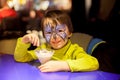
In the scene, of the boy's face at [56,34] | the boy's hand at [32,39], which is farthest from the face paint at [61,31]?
the boy's hand at [32,39]

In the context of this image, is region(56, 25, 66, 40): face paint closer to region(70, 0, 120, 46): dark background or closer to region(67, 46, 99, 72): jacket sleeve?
region(67, 46, 99, 72): jacket sleeve

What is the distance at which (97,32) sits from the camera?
2295 millimetres

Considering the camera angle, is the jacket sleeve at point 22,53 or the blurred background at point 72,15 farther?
the blurred background at point 72,15

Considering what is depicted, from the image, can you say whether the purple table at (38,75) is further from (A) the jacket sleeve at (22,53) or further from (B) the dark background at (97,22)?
(B) the dark background at (97,22)

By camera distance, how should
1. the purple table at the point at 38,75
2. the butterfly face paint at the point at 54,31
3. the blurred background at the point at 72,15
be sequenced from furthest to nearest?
1. the blurred background at the point at 72,15
2. the butterfly face paint at the point at 54,31
3. the purple table at the point at 38,75

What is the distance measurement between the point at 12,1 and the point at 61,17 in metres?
1.14

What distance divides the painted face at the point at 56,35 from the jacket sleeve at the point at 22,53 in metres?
0.11

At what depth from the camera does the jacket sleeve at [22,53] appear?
1.18m

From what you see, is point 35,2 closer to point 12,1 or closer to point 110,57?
point 12,1

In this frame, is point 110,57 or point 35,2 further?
point 35,2

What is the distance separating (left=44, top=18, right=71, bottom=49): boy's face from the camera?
1.17 m

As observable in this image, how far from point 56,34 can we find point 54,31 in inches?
0.7

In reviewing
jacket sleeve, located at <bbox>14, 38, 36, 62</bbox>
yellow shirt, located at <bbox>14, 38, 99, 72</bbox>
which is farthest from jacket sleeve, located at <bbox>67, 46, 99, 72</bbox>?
jacket sleeve, located at <bbox>14, 38, 36, 62</bbox>

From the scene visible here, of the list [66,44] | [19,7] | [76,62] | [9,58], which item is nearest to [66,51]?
[66,44]
